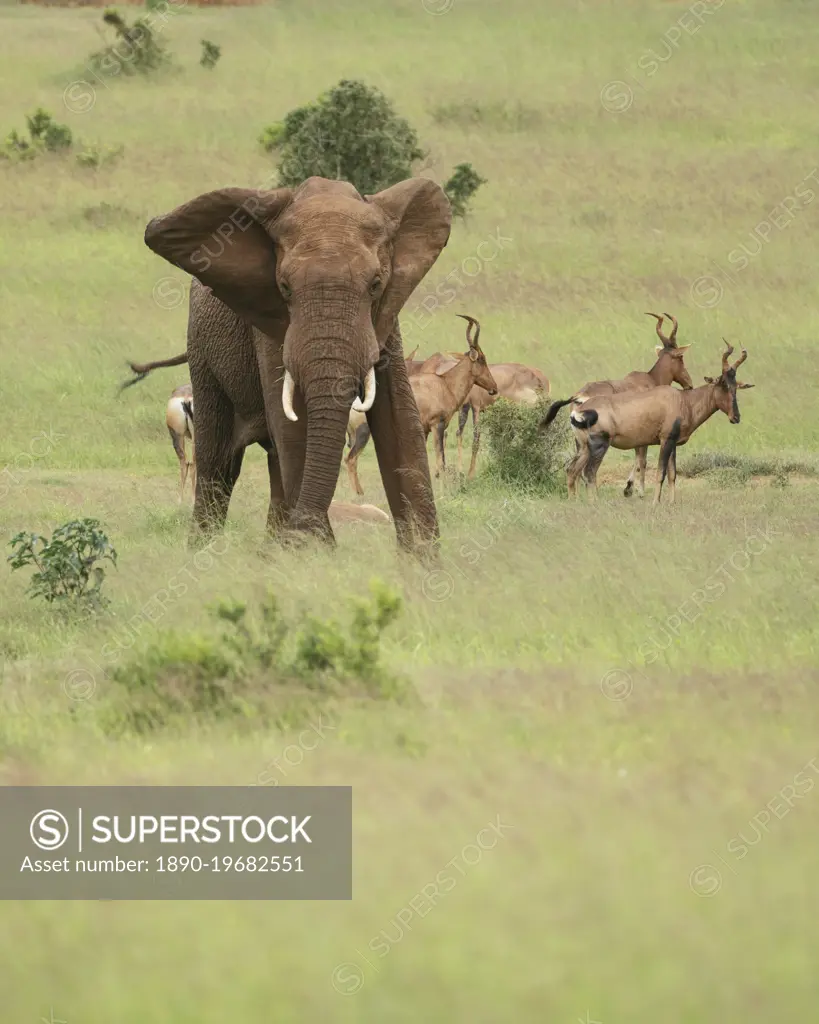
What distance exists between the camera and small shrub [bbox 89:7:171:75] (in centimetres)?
5841

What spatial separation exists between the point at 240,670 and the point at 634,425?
11.6 m

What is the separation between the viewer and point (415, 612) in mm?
9055

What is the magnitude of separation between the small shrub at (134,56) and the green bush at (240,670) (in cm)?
5285

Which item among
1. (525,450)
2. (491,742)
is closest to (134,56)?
(525,450)

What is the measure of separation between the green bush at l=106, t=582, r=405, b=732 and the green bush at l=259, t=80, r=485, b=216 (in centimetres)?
3116

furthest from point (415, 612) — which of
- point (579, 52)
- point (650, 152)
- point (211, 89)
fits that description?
point (579, 52)

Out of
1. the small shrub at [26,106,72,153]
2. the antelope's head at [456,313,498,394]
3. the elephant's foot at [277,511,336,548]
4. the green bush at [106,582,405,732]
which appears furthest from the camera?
the small shrub at [26,106,72,153]

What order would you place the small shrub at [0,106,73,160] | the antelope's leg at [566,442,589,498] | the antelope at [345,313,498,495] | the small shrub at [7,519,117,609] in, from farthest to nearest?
the small shrub at [0,106,73,160]
the antelope at [345,313,498,495]
the antelope's leg at [566,442,589,498]
the small shrub at [7,519,117,609]

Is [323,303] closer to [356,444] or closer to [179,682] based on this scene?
[179,682]

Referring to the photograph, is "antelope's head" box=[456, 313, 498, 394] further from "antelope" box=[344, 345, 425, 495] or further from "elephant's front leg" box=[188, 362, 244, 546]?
"elephant's front leg" box=[188, 362, 244, 546]

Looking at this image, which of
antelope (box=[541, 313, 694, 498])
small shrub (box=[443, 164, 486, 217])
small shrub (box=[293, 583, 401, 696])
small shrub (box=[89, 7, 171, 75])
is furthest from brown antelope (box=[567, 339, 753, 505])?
small shrub (box=[89, 7, 171, 75])

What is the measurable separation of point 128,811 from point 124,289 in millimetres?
29221

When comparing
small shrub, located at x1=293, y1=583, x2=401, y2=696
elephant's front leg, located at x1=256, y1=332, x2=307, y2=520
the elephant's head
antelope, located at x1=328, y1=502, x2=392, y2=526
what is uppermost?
the elephant's head

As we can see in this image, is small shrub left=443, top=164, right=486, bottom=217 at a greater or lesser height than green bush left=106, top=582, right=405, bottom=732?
lesser
